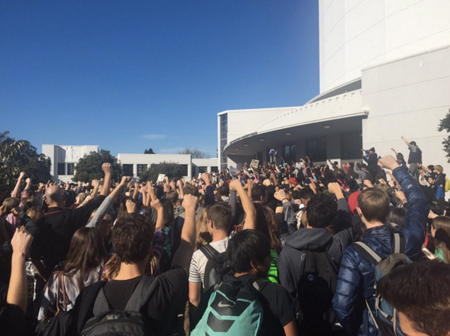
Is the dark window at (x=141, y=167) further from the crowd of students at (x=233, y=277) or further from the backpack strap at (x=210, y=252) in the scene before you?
the backpack strap at (x=210, y=252)

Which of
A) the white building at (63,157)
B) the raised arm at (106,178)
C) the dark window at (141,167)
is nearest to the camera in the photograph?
the raised arm at (106,178)

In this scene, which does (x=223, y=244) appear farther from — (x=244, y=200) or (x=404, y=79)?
(x=404, y=79)

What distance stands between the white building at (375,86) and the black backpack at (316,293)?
45.5 feet

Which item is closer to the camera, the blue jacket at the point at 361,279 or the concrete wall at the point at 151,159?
the blue jacket at the point at 361,279

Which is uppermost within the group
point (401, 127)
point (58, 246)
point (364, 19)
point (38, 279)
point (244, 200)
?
point (364, 19)

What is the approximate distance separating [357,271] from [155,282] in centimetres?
155

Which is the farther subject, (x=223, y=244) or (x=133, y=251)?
(x=223, y=244)

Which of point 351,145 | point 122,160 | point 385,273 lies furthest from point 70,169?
point 385,273

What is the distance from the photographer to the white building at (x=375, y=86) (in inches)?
551

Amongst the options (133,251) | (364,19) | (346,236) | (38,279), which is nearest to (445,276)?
(133,251)

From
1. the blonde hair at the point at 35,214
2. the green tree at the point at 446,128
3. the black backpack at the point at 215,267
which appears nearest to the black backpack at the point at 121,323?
the black backpack at the point at 215,267

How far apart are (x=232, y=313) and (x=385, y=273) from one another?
107 centimetres

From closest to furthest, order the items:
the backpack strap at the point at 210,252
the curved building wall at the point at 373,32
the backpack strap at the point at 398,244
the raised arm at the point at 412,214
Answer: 1. the backpack strap at the point at 398,244
2. the raised arm at the point at 412,214
3. the backpack strap at the point at 210,252
4. the curved building wall at the point at 373,32

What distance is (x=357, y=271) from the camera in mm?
2324
